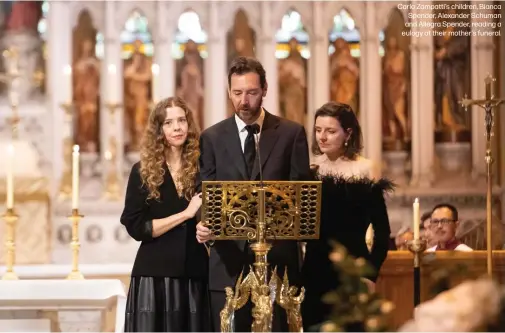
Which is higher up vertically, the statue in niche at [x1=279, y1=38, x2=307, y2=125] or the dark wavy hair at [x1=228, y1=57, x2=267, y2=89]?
the statue in niche at [x1=279, y1=38, x2=307, y2=125]

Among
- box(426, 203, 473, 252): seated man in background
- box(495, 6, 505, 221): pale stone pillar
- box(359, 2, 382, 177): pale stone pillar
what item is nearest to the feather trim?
box(426, 203, 473, 252): seated man in background

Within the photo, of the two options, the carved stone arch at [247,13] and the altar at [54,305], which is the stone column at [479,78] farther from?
the altar at [54,305]

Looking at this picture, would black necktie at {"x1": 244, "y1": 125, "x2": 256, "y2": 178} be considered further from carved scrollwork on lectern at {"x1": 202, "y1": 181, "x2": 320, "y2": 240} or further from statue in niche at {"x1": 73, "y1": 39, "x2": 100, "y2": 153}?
statue in niche at {"x1": 73, "y1": 39, "x2": 100, "y2": 153}

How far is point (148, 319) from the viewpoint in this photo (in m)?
4.50

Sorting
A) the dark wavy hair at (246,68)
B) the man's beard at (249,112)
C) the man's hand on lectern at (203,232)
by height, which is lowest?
the man's hand on lectern at (203,232)

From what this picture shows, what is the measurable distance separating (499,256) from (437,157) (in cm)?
555

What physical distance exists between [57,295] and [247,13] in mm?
6598

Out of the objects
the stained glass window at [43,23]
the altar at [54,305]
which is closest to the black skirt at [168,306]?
the altar at [54,305]

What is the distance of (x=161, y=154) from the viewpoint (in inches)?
180

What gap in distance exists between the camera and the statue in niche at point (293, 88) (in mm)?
10781

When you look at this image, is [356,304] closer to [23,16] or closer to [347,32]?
[347,32]

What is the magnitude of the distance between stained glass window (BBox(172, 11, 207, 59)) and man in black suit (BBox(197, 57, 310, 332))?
6.82 meters

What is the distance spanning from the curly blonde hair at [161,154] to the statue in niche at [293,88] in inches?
245

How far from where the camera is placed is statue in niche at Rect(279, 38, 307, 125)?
10.8 meters
